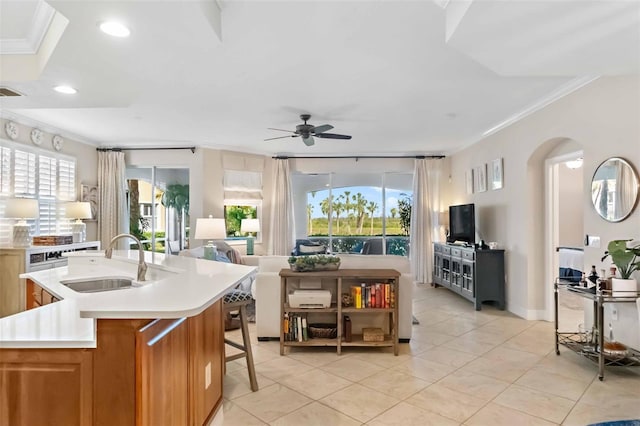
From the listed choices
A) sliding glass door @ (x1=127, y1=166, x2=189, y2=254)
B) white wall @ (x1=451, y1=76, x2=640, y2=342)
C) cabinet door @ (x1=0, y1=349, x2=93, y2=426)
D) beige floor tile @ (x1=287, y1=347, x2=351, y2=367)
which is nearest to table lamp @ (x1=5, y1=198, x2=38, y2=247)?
sliding glass door @ (x1=127, y1=166, x2=189, y2=254)

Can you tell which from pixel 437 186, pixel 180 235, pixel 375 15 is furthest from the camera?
pixel 437 186

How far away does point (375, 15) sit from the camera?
2426 mm

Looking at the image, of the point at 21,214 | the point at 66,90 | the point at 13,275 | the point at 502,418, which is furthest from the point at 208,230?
the point at 502,418

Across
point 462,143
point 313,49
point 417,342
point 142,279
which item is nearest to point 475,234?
point 462,143

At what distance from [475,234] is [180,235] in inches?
209

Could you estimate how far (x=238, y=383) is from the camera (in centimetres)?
291

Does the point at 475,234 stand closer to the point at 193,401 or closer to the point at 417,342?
the point at 417,342

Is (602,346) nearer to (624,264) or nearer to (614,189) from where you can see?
(624,264)

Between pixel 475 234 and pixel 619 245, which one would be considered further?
pixel 475 234

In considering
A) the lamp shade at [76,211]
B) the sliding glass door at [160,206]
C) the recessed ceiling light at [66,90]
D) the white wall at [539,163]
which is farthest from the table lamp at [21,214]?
the white wall at [539,163]

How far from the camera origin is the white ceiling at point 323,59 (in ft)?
7.05

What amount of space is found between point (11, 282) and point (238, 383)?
10.6 ft

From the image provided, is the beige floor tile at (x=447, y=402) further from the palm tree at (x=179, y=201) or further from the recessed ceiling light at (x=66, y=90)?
the palm tree at (x=179, y=201)

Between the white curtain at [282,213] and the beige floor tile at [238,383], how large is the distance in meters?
4.32
